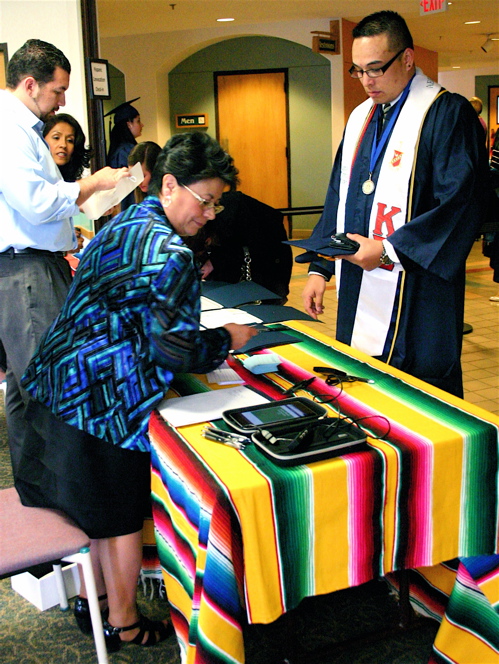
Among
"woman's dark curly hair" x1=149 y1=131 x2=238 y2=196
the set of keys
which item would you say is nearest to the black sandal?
the set of keys

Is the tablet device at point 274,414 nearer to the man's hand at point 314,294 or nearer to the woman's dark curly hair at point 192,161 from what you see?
the woman's dark curly hair at point 192,161

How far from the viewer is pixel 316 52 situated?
967 cm

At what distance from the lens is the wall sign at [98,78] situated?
16.4 ft

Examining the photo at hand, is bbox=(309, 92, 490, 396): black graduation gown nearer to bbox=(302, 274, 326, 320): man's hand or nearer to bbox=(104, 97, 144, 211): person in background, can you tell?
bbox=(302, 274, 326, 320): man's hand

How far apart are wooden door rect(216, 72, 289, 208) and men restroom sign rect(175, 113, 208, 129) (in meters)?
0.26

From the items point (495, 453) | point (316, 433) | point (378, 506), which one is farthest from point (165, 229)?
point (495, 453)

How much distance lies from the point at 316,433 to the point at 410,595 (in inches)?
31.4

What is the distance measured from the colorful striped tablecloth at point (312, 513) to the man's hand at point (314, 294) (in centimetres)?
78

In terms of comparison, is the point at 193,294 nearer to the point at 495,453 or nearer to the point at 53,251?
the point at 495,453

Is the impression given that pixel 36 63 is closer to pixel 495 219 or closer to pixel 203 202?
pixel 203 202

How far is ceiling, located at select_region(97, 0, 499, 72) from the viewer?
8.44m

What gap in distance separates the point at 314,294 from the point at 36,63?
1297mm

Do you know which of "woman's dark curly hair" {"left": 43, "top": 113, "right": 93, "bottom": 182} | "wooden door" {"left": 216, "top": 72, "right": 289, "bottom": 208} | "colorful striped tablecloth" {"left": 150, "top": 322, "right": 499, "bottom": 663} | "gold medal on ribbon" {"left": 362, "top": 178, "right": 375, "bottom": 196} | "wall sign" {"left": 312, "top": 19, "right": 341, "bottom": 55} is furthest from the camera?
"wooden door" {"left": 216, "top": 72, "right": 289, "bottom": 208}

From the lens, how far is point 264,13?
9281 mm
